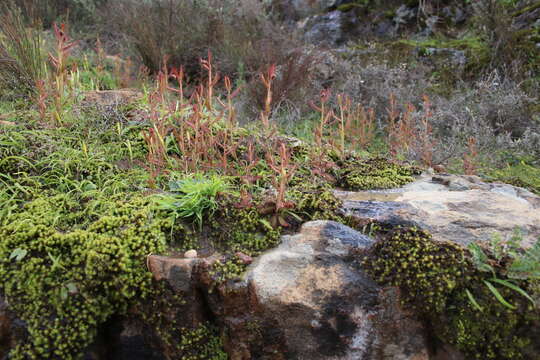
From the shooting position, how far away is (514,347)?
133 centimetres

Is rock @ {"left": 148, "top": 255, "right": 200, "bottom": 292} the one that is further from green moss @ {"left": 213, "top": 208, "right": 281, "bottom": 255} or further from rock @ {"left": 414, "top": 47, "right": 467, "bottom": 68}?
rock @ {"left": 414, "top": 47, "right": 467, "bottom": 68}

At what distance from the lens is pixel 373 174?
8.92 ft

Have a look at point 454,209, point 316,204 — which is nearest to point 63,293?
point 316,204

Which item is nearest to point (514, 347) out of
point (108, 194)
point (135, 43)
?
point (108, 194)

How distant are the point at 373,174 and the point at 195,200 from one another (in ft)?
4.72

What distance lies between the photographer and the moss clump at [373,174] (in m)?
2.55

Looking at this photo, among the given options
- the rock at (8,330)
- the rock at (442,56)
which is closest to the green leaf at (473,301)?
the rock at (8,330)

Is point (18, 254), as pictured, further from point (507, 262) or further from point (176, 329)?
point (507, 262)

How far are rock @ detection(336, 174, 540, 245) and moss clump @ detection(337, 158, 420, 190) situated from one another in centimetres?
9

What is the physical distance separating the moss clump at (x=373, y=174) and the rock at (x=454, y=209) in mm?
89

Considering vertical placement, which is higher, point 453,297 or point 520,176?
point 453,297

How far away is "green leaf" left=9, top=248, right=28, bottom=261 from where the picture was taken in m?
1.64

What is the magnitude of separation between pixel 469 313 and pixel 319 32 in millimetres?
9110

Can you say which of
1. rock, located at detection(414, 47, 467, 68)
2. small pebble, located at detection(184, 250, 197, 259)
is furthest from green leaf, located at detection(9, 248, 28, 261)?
rock, located at detection(414, 47, 467, 68)
